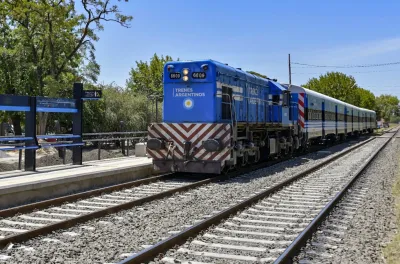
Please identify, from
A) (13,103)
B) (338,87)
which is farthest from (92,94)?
(338,87)

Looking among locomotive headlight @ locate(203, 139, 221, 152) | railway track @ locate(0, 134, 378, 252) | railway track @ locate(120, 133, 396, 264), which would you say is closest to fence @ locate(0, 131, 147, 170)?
railway track @ locate(0, 134, 378, 252)

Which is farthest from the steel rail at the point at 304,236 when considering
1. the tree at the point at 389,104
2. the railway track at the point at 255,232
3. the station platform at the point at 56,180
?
the tree at the point at 389,104

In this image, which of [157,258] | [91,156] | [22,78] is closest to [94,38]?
[22,78]

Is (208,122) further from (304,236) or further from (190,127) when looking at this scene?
(304,236)

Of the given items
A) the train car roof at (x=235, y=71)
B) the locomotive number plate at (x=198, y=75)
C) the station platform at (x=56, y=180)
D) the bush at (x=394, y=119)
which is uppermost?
the bush at (x=394, y=119)

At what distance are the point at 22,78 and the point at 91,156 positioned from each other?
44.4 ft

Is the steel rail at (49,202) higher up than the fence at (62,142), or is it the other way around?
the fence at (62,142)

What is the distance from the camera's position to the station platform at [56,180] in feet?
28.2

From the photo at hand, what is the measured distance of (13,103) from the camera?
34.6 feet

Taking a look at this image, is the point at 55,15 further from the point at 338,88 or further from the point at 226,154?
the point at 338,88

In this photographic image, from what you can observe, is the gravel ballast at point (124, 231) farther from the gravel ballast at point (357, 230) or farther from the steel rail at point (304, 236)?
the gravel ballast at point (357, 230)

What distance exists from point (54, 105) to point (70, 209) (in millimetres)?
4851

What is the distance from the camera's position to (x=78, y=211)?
7.85 metres

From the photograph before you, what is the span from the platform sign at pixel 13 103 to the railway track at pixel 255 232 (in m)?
6.15
